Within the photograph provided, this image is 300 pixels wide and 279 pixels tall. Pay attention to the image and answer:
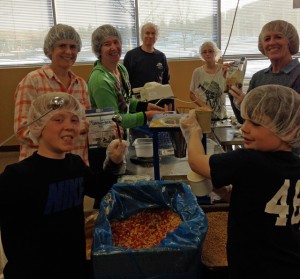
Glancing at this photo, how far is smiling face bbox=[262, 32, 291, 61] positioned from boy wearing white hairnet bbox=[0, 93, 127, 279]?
1176mm

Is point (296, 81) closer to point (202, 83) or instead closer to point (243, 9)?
point (202, 83)

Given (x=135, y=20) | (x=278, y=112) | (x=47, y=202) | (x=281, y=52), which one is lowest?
(x=47, y=202)

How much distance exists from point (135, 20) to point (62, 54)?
3259mm

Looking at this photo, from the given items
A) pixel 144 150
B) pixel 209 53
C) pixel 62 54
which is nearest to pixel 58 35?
pixel 62 54

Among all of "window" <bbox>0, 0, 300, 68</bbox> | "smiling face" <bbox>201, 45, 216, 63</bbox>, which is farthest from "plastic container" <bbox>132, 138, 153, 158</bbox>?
"window" <bbox>0, 0, 300, 68</bbox>

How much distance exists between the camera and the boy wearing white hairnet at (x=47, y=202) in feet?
3.64

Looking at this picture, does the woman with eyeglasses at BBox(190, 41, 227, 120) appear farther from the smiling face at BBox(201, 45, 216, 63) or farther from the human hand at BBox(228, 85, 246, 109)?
the human hand at BBox(228, 85, 246, 109)

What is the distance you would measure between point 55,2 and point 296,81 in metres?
3.78

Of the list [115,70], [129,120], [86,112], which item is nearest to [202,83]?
[115,70]

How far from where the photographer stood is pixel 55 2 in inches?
184

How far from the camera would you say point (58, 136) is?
1.21 m

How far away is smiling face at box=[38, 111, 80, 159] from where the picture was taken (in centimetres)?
120

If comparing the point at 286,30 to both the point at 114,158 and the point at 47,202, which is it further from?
the point at 47,202

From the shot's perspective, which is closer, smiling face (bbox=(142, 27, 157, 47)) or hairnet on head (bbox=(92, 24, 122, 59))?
hairnet on head (bbox=(92, 24, 122, 59))
